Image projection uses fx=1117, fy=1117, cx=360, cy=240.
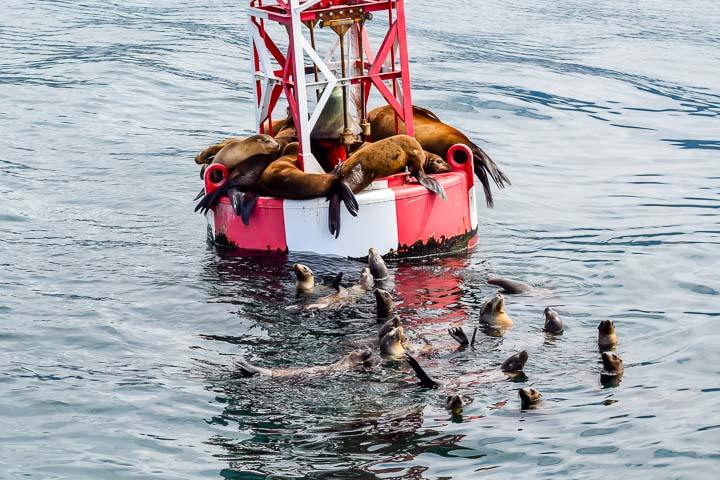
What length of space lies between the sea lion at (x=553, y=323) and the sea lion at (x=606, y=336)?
47 centimetres

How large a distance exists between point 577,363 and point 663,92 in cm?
1527

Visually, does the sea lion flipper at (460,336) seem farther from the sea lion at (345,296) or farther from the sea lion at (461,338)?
the sea lion at (345,296)

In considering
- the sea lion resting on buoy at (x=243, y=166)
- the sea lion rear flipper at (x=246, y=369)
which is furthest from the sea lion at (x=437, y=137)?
the sea lion rear flipper at (x=246, y=369)

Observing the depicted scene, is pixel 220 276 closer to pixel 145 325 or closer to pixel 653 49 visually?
pixel 145 325

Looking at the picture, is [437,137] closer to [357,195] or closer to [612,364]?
[357,195]

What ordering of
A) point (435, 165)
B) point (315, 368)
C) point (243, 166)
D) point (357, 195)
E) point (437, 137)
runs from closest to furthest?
point (315, 368) < point (357, 195) < point (243, 166) < point (435, 165) < point (437, 137)

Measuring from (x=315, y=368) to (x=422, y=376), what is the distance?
0.93 m

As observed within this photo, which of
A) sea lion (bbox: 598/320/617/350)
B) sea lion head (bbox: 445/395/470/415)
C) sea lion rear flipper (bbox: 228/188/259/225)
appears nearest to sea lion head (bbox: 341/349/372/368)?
sea lion head (bbox: 445/395/470/415)

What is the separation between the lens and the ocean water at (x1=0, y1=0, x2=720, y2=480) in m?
7.33

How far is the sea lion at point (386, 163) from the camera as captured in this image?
38.0 feet

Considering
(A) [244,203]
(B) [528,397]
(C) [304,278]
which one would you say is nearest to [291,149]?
(A) [244,203]

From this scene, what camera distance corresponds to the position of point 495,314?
31.7ft

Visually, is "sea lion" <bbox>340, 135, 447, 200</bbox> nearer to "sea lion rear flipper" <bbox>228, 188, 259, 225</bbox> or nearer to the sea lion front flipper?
the sea lion front flipper

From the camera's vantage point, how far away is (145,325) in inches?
388
